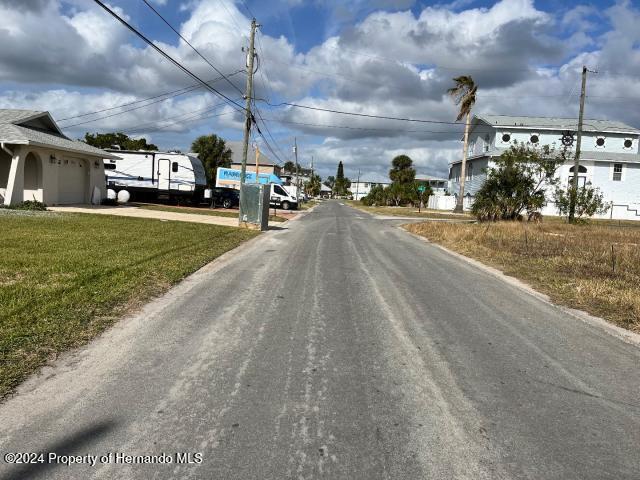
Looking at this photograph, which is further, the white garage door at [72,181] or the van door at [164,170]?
the van door at [164,170]

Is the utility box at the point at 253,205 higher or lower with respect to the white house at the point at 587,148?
lower

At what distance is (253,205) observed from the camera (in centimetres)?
2219

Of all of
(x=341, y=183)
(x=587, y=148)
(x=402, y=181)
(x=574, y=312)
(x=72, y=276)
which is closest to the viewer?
(x=574, y=312)

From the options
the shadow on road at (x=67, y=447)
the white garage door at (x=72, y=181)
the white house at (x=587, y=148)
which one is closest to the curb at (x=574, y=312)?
the shadow on road at (x=67, y=447)

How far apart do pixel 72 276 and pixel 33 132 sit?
1888 centimetres

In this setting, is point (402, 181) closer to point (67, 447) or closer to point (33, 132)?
point (33, 132)

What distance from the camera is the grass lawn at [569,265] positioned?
8344 mm

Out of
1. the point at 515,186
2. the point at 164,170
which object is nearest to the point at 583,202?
the point at 515,186

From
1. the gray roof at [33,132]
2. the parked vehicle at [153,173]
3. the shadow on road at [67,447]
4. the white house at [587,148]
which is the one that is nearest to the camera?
the shadow on road at [67,447]

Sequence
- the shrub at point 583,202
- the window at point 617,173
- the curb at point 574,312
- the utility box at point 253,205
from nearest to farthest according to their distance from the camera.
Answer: the curb at point 574,312
the utility box at point 253,205
the shrub at point 583,202
the window at point 617,173

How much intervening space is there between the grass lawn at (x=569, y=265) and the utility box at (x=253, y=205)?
7.23 metres

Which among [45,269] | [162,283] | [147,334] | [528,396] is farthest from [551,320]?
[45,269]

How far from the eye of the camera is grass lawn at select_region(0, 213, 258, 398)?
17.2 ft

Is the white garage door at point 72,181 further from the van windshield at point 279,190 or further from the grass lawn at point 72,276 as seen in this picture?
the van windshield at point 279,190
